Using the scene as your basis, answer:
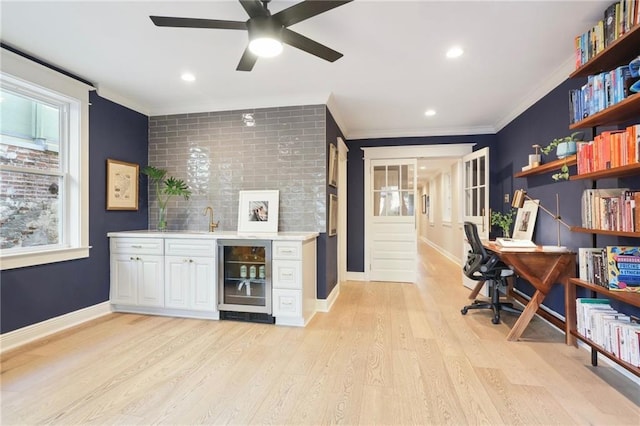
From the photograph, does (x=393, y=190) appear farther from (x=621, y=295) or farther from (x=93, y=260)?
(x=93, y=260)

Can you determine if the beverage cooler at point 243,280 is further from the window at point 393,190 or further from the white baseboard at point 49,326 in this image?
the window at point 393,190

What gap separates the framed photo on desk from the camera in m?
3.47

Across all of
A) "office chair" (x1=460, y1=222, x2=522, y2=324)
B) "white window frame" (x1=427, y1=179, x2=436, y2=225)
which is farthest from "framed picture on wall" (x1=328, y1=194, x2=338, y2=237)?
"white window frame" (x1=427, y1=179, x2=436, y2=225)

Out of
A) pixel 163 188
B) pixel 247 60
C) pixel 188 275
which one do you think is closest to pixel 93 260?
pixel 188 275

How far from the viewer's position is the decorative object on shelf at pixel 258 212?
3.47 m

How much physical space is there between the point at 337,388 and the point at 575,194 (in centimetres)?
263

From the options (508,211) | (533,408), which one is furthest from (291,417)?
(508,211)

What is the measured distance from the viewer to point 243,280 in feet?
10.4

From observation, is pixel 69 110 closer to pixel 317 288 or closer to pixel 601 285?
pixel 317 288

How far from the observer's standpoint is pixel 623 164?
5.91 feet

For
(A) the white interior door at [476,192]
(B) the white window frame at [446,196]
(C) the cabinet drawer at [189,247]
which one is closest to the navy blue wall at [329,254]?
(C) the cabinet drawer at [189,247]

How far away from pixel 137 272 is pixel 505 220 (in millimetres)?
4595

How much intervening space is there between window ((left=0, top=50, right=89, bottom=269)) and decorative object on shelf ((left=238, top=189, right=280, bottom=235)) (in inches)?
62.3

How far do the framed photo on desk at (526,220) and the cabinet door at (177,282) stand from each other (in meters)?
3.87
